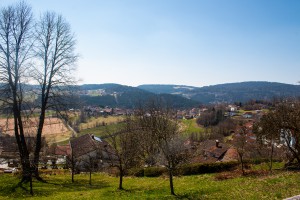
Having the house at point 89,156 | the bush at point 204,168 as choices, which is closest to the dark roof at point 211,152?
the house at point 89,156

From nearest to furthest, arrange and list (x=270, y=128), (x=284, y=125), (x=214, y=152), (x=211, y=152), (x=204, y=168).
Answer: (x=284, y=125) → (x=270, y=128) → (x=204, y=168) → (x=214, y=152) → (x=211, y=152)

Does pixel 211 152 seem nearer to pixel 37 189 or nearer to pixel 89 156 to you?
pixel 89 156

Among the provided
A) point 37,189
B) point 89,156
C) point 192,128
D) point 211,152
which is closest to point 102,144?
point 211,152

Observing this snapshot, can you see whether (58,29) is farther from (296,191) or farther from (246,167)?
(246,167)

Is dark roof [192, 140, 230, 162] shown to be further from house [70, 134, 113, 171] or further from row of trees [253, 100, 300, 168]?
row of trees [253, 100, 300, 168]

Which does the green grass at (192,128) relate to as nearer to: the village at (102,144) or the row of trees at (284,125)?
the village at (102,144)

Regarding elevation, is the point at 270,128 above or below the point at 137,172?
above

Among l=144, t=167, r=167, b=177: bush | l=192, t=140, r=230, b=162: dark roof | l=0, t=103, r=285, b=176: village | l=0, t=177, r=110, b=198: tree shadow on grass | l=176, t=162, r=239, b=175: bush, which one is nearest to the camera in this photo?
l=0, t=177, r=110, b=198: tree shadow on grass

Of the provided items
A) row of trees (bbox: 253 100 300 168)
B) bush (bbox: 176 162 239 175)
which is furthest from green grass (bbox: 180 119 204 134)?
row of trees (bbox: 253 100 300 168)

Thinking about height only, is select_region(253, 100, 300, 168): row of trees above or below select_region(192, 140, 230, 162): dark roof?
above

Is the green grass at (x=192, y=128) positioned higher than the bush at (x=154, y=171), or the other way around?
the bush at (x=154, y=171)

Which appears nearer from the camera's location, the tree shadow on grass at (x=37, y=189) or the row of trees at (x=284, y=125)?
the tree shadow on grass at (x=37, y=189)

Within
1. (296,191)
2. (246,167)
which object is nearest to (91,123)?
(246,167)

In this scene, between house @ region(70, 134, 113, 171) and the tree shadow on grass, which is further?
house @ region(70, 134, 113, 171)
